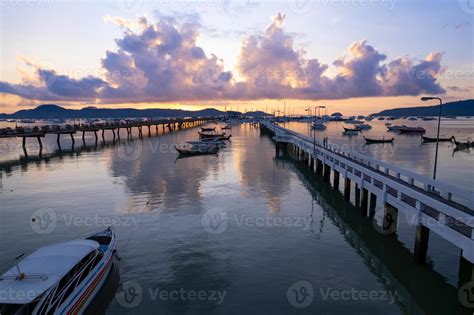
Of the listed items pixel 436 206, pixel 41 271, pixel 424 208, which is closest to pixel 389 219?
pixel 424 208

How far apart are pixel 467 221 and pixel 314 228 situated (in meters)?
10.9

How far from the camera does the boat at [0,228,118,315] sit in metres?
10.5

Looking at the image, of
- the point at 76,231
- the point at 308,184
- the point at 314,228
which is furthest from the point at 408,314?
the point at 308,184

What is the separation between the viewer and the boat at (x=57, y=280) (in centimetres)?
1051

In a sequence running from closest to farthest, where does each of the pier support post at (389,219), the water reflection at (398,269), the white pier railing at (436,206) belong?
1. the white pier railing at (436,206)
2. the water reflection at (398,269)
3. the pier support post at (389,219)

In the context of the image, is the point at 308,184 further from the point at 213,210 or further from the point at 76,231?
the point at 76,231

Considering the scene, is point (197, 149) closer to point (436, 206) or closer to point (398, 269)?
point (398, 269)

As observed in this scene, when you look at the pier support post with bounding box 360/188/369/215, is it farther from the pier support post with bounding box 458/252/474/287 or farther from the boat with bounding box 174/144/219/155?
the boat with bounding box 174/144/219/155

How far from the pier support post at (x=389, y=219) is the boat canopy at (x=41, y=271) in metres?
17.4

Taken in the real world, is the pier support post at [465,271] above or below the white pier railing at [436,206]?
below

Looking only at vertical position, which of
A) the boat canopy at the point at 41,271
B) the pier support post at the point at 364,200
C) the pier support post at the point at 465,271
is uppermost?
the boat canopy at the point at 41,271

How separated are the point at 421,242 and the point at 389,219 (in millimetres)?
4635

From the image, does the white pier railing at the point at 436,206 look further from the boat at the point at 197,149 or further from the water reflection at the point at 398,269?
the boat at the point at 197,149

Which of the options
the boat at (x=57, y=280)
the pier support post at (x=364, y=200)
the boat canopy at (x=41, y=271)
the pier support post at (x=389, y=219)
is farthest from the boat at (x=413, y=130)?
the boat canopy at (x=41, y=271)
